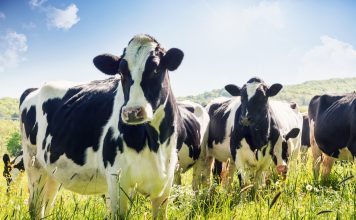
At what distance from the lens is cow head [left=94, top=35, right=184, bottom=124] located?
3641 millimetres

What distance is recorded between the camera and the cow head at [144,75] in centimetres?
364

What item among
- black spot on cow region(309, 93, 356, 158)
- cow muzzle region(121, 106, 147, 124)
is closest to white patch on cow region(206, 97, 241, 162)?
black spot on cow region(309, 93, 356, 158)

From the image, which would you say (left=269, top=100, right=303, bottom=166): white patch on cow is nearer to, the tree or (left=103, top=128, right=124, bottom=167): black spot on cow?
(left=103, top=128, right=124, bottom=167): black spot on cow

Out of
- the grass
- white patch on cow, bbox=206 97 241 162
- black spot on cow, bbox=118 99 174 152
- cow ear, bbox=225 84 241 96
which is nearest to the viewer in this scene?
the grass

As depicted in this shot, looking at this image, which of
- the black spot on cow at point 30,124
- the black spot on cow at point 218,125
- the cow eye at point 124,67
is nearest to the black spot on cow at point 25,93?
the black spot on cow at point 30,124

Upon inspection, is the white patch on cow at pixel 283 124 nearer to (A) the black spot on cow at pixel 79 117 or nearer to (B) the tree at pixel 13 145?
(A) the black spot on cow at pixel 79 117

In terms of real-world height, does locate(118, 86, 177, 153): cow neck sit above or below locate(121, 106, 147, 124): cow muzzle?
below

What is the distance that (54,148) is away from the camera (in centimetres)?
517

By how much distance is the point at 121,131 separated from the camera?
165 inches

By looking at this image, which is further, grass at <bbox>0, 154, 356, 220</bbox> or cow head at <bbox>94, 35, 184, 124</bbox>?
cow head at <bbox>94, 35, 184, 124</bbox>

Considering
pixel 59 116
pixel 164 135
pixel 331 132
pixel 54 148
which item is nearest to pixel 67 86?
pixel 59 116

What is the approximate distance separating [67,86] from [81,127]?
4.12 ft

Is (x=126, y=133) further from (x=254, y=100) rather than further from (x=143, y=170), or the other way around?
(x=254, y=100)

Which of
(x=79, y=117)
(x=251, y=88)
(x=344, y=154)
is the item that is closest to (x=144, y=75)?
(x=79, y=117)
